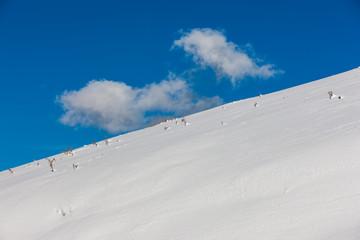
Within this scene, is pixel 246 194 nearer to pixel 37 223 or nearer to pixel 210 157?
pixel 210 157

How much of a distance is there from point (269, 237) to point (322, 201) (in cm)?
45

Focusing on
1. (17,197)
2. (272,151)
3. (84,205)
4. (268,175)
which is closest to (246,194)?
(268,175)

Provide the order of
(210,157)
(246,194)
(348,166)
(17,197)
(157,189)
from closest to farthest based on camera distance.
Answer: (348,166), (246,194), (157,189), (210,157), (17,197)

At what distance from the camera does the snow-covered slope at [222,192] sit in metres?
1.72

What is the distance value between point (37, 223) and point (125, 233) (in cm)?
123

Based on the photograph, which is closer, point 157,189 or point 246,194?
point 246,194

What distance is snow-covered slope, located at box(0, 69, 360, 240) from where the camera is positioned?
1720 mm

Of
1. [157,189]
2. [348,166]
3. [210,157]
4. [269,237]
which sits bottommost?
[269,237]

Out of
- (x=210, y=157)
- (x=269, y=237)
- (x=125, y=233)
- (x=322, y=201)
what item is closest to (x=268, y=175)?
(x=322, y=201)

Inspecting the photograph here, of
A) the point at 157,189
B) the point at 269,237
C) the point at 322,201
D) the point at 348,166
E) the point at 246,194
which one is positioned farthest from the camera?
the point at 157,189

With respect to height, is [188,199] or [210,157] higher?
[210,157]

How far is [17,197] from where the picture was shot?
3396 millimetres

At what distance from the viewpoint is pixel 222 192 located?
7.32 feet

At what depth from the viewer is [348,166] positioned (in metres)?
1.96
